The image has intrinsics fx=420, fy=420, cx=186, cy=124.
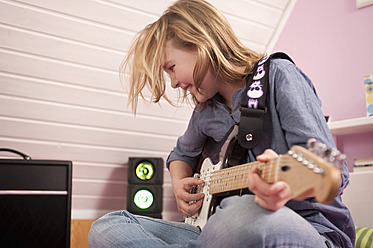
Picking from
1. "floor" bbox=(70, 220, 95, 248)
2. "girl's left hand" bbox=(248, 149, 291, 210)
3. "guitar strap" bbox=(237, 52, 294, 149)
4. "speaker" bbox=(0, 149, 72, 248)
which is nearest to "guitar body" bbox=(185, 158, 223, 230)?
"guitar strap" bbox=(237, 52, 294, 149)

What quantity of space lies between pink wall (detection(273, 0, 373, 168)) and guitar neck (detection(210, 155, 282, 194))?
116 centimetres

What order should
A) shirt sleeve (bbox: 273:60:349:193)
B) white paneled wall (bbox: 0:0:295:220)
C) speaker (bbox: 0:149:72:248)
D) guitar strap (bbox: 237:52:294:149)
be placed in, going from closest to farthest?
shirt sleeve (bbox: 273:60:349:193) < guitar strap (bbox: 237:52:294:149) < speaker (bbox: 0:149:72:248) < white paneled wall (bbox: 0:0:295:220)

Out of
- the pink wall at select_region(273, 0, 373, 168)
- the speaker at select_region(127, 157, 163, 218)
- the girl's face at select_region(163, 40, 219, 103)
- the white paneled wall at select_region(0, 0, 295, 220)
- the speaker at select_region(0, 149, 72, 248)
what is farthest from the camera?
the speaker at select_region(127, 157, 163, 218)

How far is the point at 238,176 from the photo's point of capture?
0.96 meters

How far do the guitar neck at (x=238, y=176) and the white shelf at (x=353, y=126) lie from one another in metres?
0.89

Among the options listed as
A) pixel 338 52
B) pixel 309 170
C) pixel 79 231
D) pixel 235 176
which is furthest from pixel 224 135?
pixel 79 231

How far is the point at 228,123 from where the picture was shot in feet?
4.26

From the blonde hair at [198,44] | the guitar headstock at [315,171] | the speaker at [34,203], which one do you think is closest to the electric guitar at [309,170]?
the guitar headstock at [315,171]

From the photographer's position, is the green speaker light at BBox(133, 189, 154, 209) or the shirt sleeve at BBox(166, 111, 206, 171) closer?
the shirt sleeve at BBox(166, 111, 206, 171)

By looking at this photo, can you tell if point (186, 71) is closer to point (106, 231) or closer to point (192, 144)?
point (192, 144)

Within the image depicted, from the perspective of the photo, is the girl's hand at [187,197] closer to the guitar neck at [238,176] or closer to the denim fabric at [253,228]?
the guitar neck at [238,176]

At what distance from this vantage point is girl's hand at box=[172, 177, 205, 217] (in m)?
1.27

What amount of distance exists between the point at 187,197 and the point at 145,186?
3.52ft

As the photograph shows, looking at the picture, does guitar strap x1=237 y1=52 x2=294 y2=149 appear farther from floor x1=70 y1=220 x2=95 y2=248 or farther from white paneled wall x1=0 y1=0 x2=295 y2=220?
floor x1=70 y1=220 x2=95 y2=248
